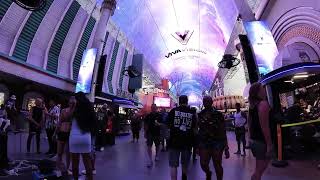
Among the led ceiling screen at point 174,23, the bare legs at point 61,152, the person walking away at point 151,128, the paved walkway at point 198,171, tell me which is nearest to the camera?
the bare legs at point 61,152

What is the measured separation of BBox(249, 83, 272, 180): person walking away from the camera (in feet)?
14.7

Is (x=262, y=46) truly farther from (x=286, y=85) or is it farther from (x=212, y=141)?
(x=212, y=141)

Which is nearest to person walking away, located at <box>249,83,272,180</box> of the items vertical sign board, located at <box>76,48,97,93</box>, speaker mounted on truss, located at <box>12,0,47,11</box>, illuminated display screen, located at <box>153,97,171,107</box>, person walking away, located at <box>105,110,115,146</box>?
speaker mounted on truss, located at <box>12,0,47,11</box>

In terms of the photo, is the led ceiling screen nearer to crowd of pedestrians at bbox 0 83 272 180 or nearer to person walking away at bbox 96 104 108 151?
person walking away at bbox 96 104 108 151

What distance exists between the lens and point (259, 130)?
15.2ft

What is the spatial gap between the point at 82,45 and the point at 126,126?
278 inches

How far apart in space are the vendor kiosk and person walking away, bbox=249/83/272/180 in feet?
14.2

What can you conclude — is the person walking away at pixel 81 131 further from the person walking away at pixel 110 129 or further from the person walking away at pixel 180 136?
the person walking away at pixel 110 129

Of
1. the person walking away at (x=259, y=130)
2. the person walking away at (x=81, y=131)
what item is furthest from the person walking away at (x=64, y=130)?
the person walking away at (x=259, y=130)

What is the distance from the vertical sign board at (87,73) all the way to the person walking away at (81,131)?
471 inches

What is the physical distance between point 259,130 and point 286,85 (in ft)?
21.1

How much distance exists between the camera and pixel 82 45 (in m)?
24.8

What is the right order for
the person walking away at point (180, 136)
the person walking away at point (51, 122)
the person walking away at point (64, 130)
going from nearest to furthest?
1. the person walking away at point (180, 136)
2. the person walking away at point (64, 130)
3. the person walking away at point (51, 122)

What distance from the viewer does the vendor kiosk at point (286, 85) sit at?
361 inches
